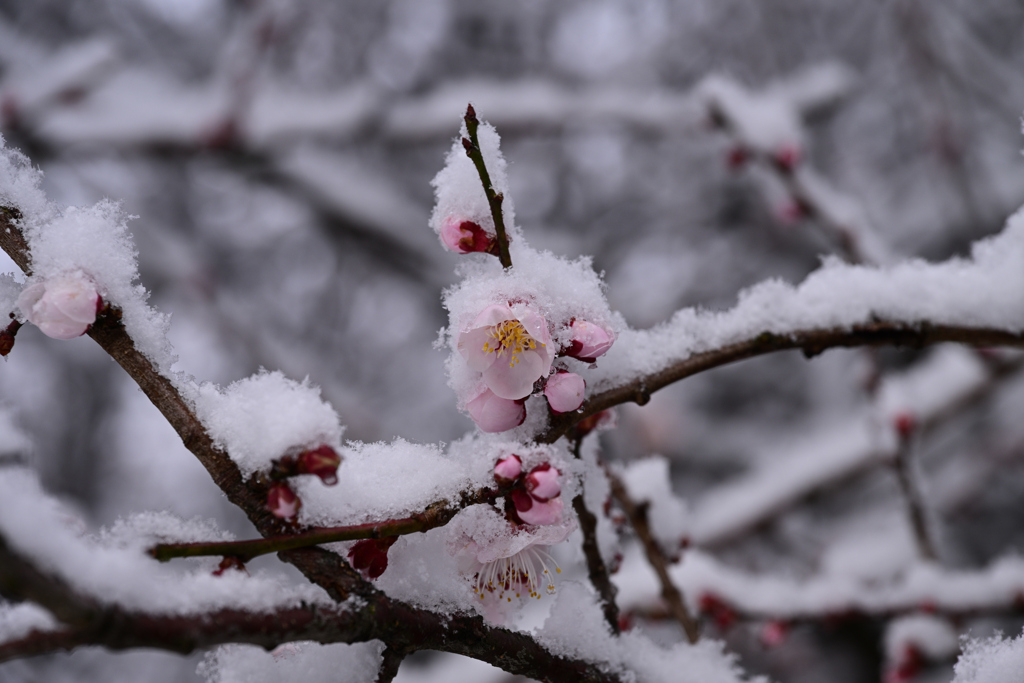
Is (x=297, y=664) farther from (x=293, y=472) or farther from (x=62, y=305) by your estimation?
(x=62, y=305)

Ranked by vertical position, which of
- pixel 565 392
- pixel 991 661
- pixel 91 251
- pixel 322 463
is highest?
pixel 91 251

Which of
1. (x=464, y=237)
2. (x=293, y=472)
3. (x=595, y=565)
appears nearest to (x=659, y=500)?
(x=595, y=565)

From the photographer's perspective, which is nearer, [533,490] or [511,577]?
[533,490]

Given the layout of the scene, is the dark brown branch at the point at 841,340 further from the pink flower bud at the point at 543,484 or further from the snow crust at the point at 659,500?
the snow crust at the point at 659,500

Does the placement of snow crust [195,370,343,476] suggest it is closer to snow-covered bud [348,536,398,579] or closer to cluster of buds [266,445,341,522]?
cluster of buds [266,445,341,522]

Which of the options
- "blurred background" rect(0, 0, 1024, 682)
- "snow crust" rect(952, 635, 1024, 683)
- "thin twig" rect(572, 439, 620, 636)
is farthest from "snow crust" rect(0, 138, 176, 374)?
"blurred background" rect(0, 0, 1024, 682)

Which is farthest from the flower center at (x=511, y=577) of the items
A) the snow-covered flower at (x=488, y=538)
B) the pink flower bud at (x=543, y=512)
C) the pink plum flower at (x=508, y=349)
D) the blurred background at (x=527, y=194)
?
the blurred background at (x=527, y=194)

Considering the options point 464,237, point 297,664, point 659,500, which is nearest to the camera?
point 297,664
